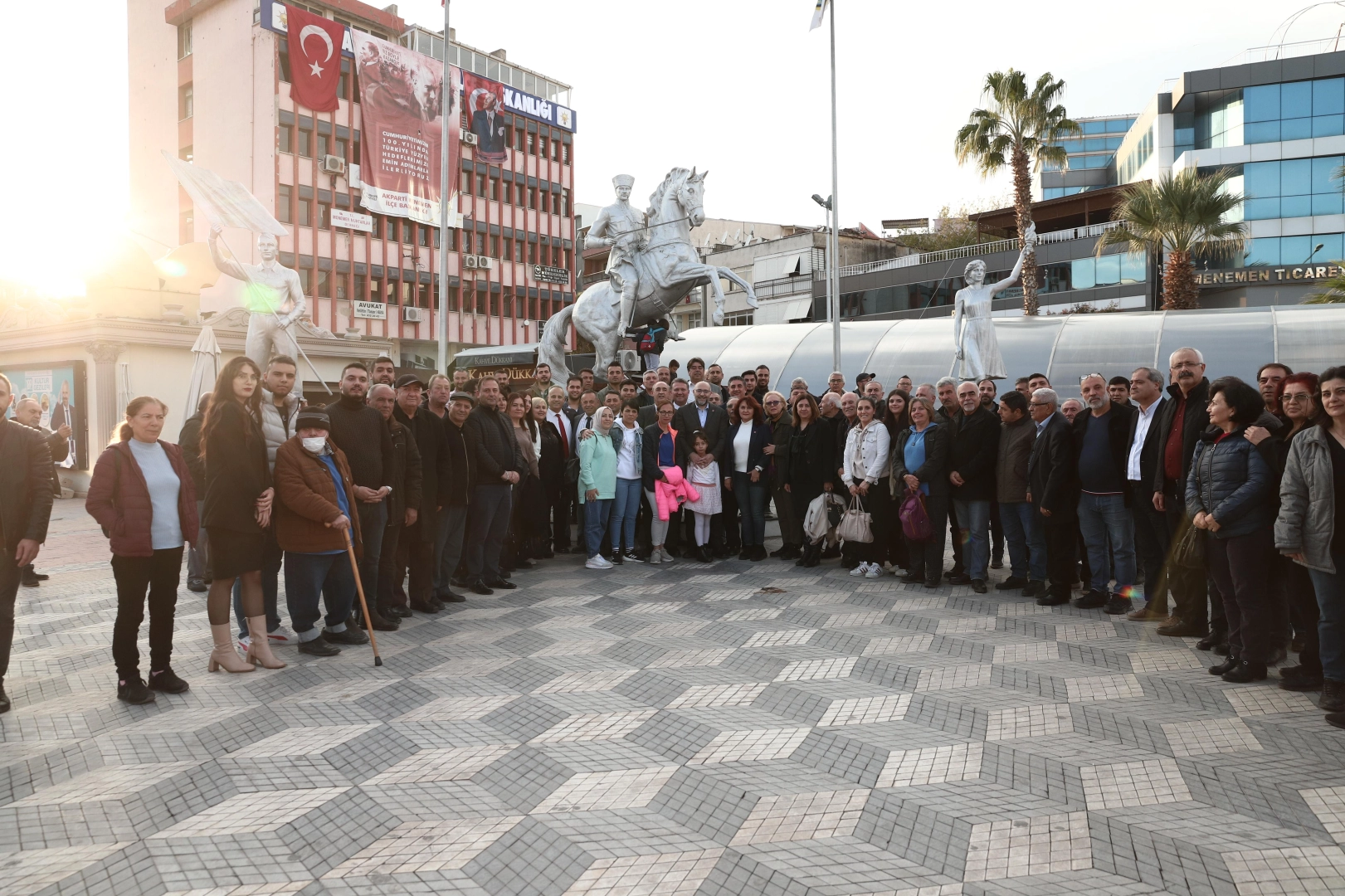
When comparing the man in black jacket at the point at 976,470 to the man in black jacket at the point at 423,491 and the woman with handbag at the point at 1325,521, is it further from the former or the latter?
the man in black jacket at the point at 423,491

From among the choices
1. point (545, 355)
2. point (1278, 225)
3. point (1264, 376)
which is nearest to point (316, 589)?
point (1264, 376)

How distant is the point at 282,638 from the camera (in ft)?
21.4

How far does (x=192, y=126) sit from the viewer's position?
44688 millimetres

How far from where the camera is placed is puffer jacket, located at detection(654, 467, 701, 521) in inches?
385

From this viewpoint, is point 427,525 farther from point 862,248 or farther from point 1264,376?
point 862,248

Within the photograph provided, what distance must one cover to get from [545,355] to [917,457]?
8.89m

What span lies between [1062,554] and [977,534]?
3.00 feet

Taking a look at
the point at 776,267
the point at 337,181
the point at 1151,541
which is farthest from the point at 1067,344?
the point at 337,181

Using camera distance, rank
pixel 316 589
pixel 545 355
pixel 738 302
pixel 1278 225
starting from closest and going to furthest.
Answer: pixel 316 589 < pixel 545 355 < pixel 1278 225 < pixel 738 302

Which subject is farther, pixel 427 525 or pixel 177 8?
pixel 177 8

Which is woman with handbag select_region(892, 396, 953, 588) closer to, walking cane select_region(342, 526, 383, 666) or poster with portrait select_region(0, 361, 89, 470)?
walking cane select_region(342, 526, 383, 666)

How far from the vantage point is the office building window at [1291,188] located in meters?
35.1

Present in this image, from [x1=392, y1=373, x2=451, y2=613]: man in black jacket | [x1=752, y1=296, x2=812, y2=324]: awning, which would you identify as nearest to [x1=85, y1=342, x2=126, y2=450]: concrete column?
[x1=392, y1=373, x2=451, y2=613]: man in black jacket

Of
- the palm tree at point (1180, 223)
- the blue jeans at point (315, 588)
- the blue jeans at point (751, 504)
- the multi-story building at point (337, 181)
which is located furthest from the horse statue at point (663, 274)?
the multi-story building at point (337, 181)
